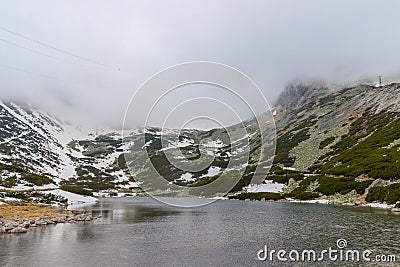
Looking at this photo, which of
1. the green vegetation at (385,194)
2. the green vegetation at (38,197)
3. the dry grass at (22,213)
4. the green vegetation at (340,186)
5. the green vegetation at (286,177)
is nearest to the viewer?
the dry grass at (22,213)

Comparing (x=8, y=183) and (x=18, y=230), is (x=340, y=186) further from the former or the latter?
(x=8, y=183)

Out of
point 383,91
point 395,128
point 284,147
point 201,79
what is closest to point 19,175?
point 284,147

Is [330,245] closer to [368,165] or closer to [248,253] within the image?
[248,253]

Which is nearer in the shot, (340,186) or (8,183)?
(340,186)

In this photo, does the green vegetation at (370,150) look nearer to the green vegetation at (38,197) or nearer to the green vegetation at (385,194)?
the green vegetation at (385,194)

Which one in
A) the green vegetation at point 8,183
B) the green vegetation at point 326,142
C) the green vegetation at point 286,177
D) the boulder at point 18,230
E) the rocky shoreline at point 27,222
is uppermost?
the green vegetation at point 326,142

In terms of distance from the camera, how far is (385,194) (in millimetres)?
65688

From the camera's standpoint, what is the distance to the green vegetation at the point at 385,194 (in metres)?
62.1

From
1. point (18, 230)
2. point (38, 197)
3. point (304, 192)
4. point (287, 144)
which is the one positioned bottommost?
point (18, 230)

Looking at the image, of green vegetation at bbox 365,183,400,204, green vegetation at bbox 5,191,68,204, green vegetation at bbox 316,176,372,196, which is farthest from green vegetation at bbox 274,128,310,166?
green vegetation at bbox 5,191,68,204

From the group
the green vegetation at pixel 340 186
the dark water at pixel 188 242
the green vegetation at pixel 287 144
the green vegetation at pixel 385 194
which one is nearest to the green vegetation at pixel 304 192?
the green vegetation at pixel 340 186

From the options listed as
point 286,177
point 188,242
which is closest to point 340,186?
point 286,177

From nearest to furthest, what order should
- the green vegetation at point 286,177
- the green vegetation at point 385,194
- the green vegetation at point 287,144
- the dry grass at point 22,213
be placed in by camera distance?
the dry grass at point 22,213
the green vegetation at point 385,194
the green vegetation at point 286,177
the green vegetation at point 287,144

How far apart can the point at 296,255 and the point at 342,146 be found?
108m
